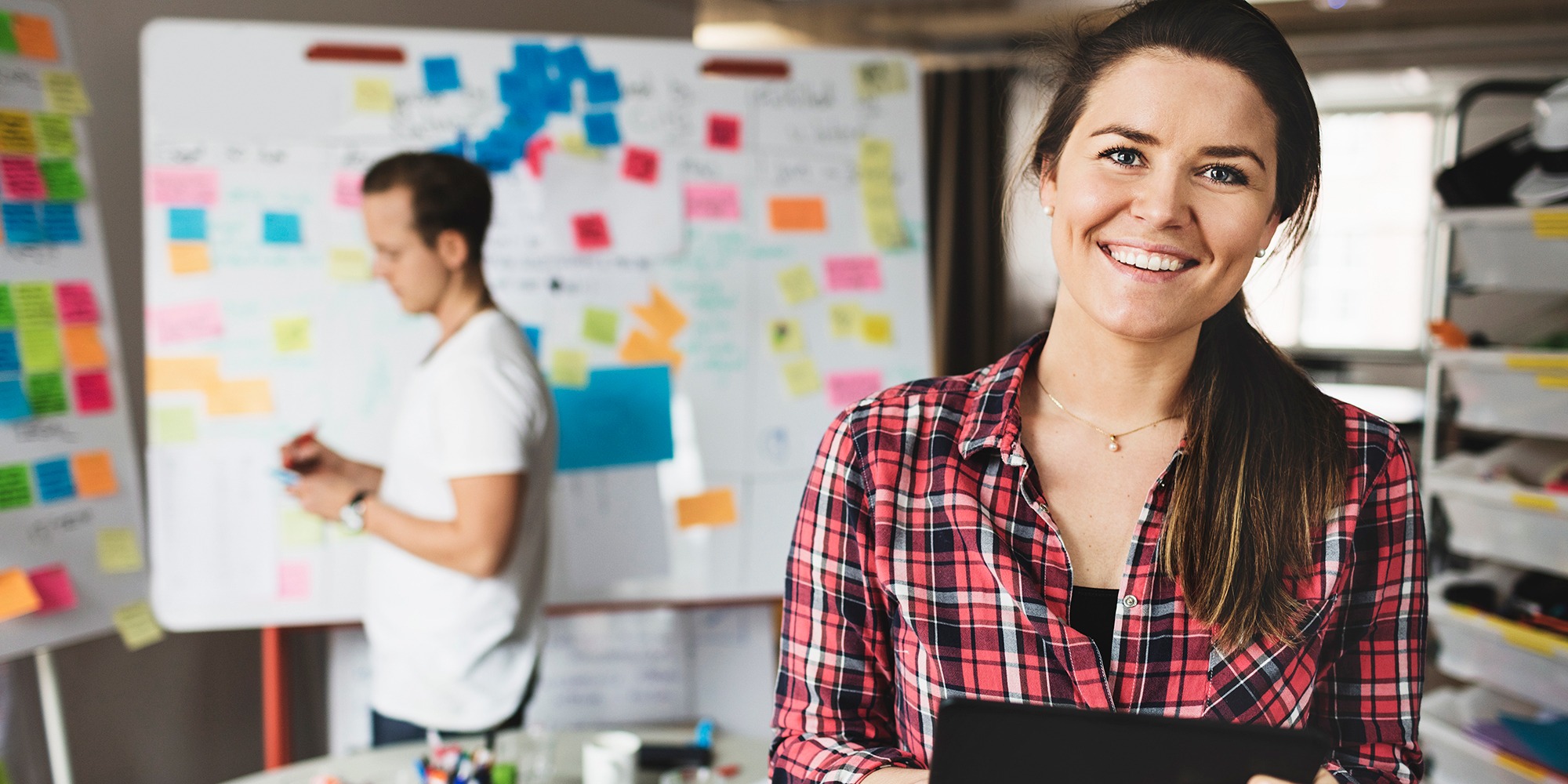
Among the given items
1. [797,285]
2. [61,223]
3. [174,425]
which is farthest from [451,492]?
[797,285]

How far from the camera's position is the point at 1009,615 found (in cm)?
83

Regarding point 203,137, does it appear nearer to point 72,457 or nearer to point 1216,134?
point 72,457

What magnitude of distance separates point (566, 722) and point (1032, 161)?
1.97 metres

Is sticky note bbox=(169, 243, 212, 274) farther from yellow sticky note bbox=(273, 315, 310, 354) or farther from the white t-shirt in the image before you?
the white t-shirt

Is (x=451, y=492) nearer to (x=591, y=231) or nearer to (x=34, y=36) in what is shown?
(x=591, y=231)

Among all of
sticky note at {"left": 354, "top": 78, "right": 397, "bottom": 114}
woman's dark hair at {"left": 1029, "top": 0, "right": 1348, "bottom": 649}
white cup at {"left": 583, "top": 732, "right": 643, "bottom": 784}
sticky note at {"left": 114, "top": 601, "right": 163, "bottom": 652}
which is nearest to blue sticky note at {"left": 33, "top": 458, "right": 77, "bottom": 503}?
sticky note at {"left": 114, "top": 601, "right": 163, "bottom": 652}

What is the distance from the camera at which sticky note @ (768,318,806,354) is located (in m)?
2.34

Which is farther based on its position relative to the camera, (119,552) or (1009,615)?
(119,552)

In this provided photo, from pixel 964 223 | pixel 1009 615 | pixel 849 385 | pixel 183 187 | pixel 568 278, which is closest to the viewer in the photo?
pixel 1009 615

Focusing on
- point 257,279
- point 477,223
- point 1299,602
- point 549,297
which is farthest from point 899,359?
point 1299,602

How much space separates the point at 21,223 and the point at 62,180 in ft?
0.38

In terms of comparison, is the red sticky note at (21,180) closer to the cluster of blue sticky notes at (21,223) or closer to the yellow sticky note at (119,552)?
the cluster of blue sticky notes at (21,223)

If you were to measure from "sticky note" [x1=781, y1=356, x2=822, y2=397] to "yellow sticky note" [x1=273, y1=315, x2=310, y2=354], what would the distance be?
38.2 inches

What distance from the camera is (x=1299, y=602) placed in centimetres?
85
